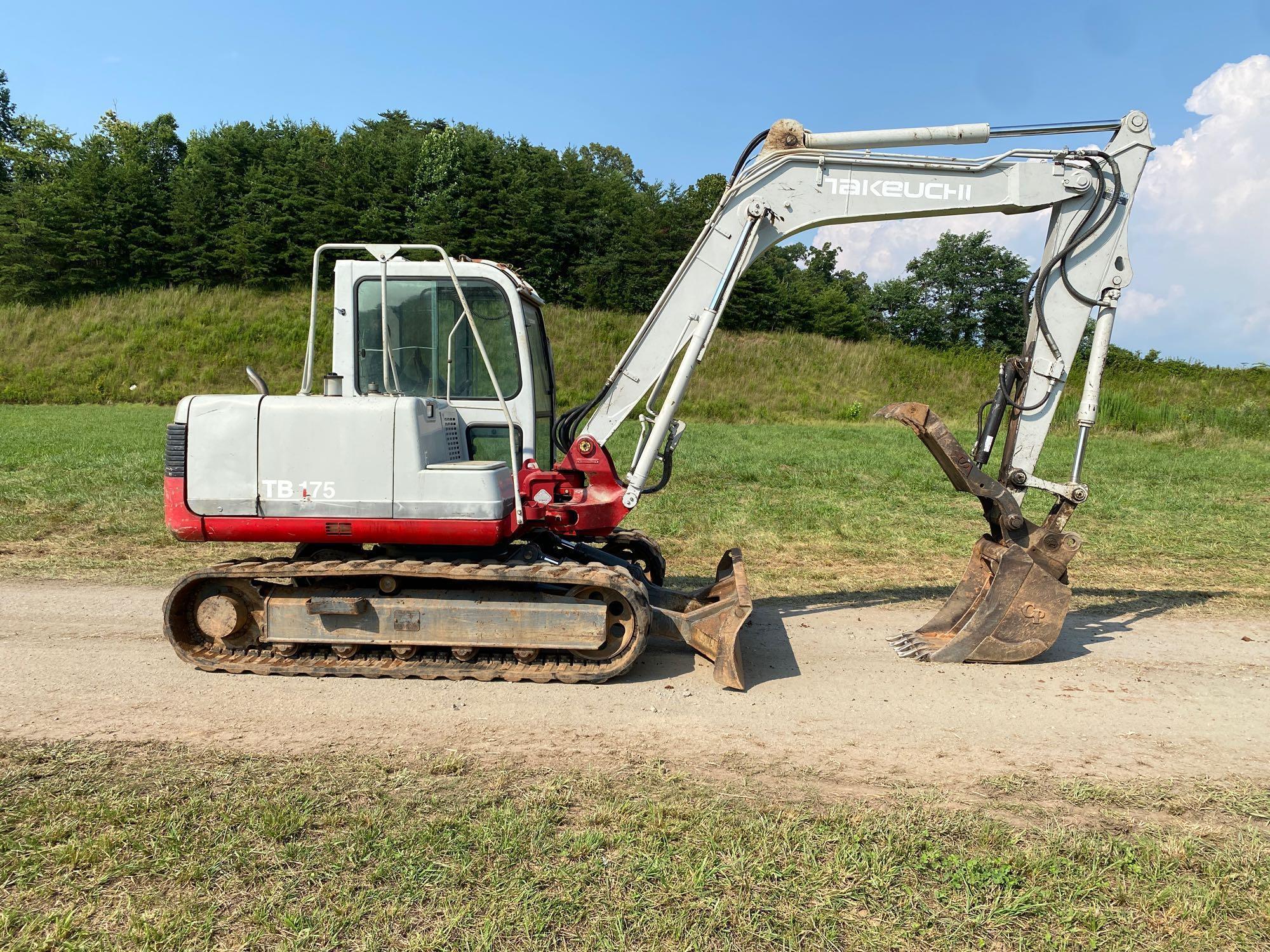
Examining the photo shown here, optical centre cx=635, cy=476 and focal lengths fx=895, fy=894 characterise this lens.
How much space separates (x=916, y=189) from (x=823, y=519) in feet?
21.6

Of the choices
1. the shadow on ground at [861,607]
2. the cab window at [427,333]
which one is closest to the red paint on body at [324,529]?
the cab window at [427,333]

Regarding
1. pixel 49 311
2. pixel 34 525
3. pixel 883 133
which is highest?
pixel 49 311

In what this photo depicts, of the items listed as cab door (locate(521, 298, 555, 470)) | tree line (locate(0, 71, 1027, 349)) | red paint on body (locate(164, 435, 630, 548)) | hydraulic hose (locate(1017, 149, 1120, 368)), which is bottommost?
red paint on body (locate(164, 435, 630, 548))

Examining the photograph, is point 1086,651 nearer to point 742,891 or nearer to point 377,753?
point 742,891

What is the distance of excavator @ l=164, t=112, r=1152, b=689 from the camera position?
5.78 metres

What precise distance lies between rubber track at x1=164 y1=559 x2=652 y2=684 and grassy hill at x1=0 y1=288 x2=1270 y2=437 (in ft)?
72.2

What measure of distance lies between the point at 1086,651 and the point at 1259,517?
8.46 metres

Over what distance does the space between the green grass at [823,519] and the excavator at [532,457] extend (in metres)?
2.49

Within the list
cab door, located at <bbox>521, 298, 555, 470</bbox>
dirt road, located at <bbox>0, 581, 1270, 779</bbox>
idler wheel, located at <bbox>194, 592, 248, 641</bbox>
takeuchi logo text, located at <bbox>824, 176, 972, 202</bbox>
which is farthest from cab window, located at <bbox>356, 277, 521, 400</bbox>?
takeuchi logo text, located at <bbox>824, 176, 972, 202</bbox>

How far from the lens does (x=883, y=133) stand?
21.5 feet

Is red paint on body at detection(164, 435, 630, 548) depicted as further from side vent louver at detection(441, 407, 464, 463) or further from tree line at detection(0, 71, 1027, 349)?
tree line at detection(0, 71, 1027, 349)

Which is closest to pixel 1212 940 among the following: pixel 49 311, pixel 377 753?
pixel 377 753

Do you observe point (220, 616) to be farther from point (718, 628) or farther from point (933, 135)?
point (933, 135)

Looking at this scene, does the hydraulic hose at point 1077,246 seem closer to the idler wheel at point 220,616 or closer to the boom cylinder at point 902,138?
the boom cylinder at point 902,138
